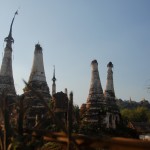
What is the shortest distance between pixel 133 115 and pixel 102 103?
124ft

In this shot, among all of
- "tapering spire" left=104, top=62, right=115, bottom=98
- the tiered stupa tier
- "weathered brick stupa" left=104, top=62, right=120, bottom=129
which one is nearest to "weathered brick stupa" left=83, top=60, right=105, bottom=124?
the tiered stupa tier

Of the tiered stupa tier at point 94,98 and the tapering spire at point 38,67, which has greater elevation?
the tapering spire at point 38,67

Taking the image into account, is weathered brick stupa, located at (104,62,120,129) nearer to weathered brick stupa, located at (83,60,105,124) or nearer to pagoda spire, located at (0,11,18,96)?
weathered brick stupa, located at (83,60,105,124)

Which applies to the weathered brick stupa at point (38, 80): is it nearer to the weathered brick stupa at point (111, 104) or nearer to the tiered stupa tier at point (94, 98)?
the tiered stupa tier at point (94, 98)

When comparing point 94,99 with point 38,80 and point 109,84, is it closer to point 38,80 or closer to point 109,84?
point 109,84

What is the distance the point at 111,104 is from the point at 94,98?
2432 millimetres

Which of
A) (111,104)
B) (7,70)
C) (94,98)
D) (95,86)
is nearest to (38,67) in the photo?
(7,70)

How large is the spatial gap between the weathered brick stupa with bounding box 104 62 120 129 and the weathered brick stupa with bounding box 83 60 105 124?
93 centimetres

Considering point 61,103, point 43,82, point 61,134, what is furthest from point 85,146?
point 43,82

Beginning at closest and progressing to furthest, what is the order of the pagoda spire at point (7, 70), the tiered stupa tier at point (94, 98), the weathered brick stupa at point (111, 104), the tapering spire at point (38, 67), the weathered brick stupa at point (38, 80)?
the weathered brick stupa at point (38, 80) → the weathered brick stupa at point (111, 104) → the tapering spire at point (38, 67) → the tiered stupa tier at point (94, 98) → the pagoda spire at point (7, 70)

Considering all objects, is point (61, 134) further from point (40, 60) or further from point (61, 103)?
point (40, 60)

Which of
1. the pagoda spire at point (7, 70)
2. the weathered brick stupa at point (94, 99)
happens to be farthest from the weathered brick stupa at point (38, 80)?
the weathered brick stupa at point (94, 99)

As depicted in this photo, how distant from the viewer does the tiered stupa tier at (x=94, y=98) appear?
28047mm

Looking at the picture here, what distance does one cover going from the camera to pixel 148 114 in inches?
2574
